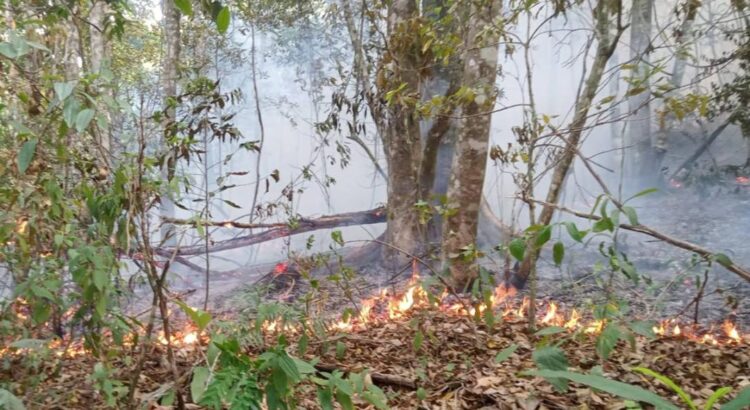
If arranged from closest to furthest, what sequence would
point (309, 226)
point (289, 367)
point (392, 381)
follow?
1. point (289, 367)
2. point (392, 381)
3. point (309, 226)

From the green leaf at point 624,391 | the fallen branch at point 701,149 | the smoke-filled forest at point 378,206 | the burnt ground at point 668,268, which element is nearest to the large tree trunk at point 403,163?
the smoke-filled forest at point 378,206

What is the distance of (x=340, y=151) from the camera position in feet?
16.8

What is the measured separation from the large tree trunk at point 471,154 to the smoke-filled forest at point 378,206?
0.05ft

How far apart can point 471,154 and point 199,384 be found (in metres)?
2.77

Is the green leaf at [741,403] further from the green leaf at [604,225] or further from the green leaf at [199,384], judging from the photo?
the green leaf at [199,384]

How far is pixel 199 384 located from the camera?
4.17 ft

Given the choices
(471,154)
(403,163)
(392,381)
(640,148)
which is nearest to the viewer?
(392,381)

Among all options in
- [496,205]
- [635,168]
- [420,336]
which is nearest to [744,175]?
[635,168]

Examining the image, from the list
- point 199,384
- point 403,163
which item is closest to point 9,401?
point 199,384

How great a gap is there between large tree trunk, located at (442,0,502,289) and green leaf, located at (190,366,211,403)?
238 centimetres

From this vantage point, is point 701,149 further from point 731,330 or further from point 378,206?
point 378,206

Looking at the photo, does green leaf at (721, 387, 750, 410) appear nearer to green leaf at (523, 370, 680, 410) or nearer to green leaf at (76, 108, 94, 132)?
green leaf at (523, 370, 680, 410)

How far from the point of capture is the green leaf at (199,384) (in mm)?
1238

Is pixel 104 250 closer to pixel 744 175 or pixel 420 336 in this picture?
pixel 420 336
